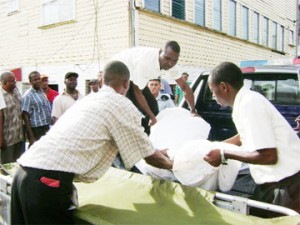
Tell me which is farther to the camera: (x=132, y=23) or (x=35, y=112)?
(x=132, y=23)

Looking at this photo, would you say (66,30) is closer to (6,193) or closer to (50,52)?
(50,52)

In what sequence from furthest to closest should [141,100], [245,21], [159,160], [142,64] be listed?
[245,21]
[142,64]
[141,100]
[159,160]

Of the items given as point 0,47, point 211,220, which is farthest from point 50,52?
point 211,220

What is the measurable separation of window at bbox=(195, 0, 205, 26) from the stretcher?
32.7 ft

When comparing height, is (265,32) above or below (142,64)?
above

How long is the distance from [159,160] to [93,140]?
483 mm

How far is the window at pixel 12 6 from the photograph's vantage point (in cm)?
1280

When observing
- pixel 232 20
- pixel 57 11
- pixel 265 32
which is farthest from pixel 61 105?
pixel 265 32

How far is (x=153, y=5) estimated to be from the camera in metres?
10.0

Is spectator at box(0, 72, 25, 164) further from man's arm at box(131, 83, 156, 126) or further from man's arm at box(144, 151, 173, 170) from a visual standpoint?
man's arm at box(144, 151, 173, 170)

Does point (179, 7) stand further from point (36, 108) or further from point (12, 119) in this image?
point (12, 119)

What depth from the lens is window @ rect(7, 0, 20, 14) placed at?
42.0 ft

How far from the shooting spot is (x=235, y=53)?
1443 cm

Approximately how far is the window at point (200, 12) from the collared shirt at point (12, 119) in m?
8.15
